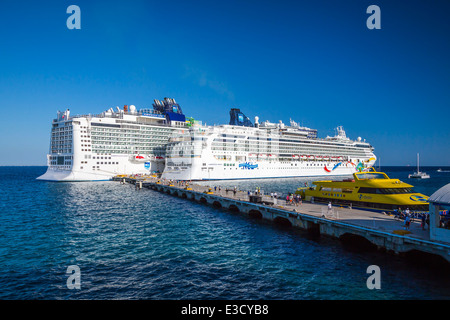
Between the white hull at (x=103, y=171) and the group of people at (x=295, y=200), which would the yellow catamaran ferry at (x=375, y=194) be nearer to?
the group of people at (x=295, y=200)

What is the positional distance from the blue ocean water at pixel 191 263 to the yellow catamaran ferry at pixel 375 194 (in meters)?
8.02

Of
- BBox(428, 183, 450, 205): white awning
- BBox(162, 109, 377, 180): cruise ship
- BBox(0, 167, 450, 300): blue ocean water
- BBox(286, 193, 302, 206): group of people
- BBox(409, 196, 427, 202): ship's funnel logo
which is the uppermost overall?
BBox(162, 109, 377, 180): cruise ship

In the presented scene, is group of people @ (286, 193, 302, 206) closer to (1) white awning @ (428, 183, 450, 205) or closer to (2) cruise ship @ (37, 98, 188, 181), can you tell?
(1) white awning @ (428, 183, 450, 205)

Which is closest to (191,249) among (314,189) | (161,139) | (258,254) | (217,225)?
(258,254)

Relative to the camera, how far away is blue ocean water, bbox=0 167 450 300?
1595cm

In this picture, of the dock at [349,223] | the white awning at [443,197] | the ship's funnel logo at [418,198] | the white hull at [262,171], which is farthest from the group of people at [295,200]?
the white hull at [262,171]

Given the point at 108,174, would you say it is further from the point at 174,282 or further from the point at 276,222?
the point at 174,282

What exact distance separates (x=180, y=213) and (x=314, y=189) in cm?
1838

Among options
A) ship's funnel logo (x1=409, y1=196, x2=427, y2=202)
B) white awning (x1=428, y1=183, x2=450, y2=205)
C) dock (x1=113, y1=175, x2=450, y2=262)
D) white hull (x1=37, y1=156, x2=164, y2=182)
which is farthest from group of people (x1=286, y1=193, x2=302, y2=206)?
white hull (x1=37, y1=156, x2=164, y2=182)

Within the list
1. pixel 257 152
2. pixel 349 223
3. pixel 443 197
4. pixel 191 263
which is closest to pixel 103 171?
pixel 257 152

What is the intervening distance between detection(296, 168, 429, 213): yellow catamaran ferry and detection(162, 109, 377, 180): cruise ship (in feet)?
183

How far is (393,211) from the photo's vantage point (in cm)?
2762
